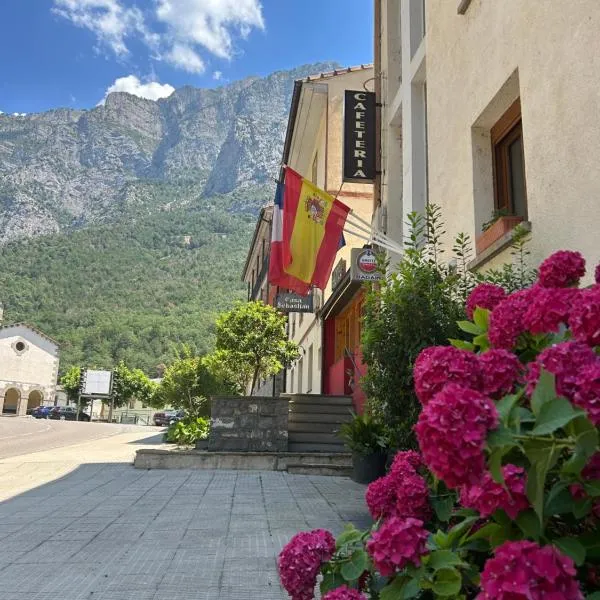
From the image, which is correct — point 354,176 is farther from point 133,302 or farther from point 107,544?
point 133,302

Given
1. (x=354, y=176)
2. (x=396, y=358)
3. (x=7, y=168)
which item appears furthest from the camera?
(x=7, y=168)

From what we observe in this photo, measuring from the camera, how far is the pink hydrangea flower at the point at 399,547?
68.3 inches

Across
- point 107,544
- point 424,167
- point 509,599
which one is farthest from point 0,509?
point 424,167

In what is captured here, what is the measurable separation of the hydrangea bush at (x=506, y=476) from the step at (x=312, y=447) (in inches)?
384

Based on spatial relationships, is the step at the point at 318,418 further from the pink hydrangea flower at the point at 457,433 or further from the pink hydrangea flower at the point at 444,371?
the pink hydrangea flower at the point at 457,433

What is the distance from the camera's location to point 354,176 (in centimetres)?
1062

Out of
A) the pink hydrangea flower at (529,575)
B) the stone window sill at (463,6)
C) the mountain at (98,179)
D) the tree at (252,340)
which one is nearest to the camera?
the pink hydrangea flower at (529,575)

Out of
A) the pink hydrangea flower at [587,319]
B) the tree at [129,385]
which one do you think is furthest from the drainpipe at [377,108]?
the tree at [129,385]

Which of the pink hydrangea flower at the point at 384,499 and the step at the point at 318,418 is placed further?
the step at the point at 318,418

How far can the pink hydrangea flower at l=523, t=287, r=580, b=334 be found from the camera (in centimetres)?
195

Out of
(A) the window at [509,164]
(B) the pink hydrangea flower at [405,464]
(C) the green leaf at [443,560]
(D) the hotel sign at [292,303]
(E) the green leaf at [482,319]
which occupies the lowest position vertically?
(C) the green leaf at [443,560]

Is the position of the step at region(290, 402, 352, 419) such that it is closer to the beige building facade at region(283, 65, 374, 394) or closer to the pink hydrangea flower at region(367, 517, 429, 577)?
the beige building facade at region(283, 65, 374, 394)

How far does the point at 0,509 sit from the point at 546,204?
21.1ft

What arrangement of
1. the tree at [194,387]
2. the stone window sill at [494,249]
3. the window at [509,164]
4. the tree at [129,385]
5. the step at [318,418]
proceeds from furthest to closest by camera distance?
the tree at [129,385]
the tree at [194,387]
the step at [318,418]
the window at [509,164]
the stone window sill at [494,249]
